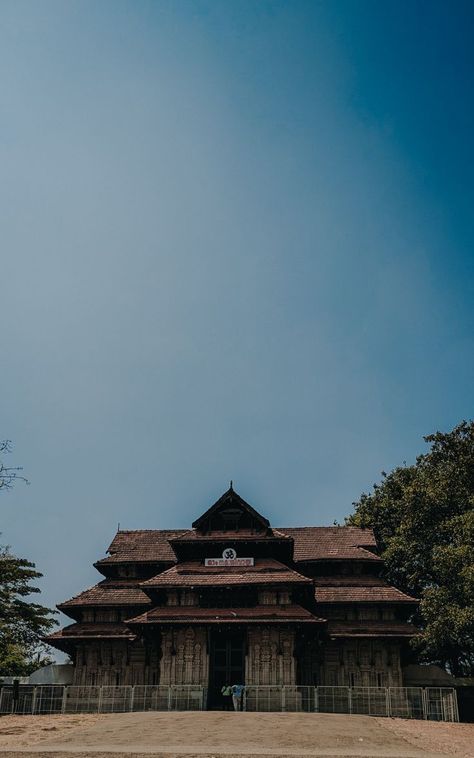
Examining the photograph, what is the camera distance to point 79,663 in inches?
1574

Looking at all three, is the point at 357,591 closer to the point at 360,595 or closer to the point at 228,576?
the point at 360,595

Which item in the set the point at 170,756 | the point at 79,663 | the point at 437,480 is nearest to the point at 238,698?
the point at 79,663

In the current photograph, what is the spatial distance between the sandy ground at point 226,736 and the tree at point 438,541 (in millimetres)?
11481

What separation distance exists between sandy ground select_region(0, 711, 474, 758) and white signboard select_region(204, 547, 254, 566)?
10.7 m

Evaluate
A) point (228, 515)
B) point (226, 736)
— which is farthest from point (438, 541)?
point (226, 736)

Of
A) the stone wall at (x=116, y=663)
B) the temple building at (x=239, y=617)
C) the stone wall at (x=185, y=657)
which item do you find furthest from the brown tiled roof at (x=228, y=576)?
the stone wall at (x=116, y=663)

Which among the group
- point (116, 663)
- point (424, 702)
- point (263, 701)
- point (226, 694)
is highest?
point (116, 663)

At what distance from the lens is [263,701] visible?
3394 centimetres

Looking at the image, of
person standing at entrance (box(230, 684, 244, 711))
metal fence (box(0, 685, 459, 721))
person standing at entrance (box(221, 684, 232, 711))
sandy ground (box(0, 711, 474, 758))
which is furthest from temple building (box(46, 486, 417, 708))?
sandy ground (box(0, 711, 474, 758))

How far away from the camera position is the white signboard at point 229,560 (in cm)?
3984

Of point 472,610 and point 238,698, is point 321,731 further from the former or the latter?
point 472,610

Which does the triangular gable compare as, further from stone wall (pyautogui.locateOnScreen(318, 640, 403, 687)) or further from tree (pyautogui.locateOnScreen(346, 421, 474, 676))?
tree (pyautogui.locateOnScreen(346, 421, 474, 676))

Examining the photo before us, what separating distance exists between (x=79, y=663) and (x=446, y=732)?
2287 centimetres

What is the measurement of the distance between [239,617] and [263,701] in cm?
447
